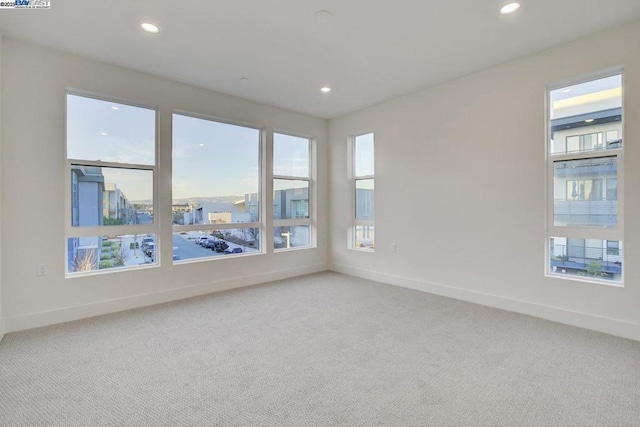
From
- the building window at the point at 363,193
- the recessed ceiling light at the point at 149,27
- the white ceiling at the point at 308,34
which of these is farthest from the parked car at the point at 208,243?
the recessed ceiling light at the point at 149,27

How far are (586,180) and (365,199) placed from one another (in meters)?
2.93

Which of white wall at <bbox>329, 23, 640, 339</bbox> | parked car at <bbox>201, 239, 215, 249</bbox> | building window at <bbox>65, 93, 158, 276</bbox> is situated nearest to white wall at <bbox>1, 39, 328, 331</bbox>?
building window at <bbox>65, 93, 158, 276</bbox>

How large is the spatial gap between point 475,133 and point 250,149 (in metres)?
3.24

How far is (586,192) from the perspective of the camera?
10.1ft

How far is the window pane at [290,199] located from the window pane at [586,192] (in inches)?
144

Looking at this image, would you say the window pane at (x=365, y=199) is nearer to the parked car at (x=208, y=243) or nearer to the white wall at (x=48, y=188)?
the parked car at (x=208, y=243)

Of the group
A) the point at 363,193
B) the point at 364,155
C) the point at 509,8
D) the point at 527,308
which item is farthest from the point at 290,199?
the point at 509,8

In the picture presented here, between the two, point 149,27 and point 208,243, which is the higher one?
point 149,27

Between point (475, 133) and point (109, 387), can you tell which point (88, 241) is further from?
point (475, 133)

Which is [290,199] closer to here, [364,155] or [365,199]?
[365,199]

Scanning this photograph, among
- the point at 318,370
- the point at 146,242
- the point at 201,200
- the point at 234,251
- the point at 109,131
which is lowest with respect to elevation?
the point at 318,370

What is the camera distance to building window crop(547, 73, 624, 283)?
9.67ft

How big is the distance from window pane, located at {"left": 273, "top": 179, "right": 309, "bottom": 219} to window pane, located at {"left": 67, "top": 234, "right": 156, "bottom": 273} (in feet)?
6.43

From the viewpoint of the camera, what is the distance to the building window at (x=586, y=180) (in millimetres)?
2947
